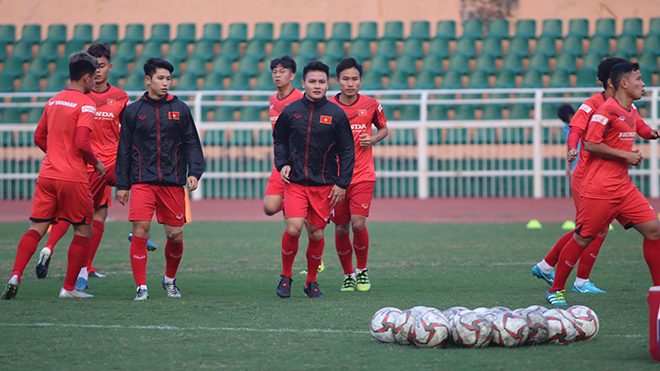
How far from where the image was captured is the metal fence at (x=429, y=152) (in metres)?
18.8

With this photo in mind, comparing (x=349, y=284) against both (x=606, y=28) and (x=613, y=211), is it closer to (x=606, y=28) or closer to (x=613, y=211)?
(x=613, y=211)

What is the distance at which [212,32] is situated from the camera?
2269 centimetres

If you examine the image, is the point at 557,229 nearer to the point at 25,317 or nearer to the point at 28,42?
the point at 25,317

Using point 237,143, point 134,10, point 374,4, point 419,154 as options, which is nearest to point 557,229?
point 419,154

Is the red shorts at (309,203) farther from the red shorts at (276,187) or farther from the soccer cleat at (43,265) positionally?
the soccer cleat at (43,265)

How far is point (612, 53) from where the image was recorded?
20.9m

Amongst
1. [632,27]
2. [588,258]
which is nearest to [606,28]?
[632,27]

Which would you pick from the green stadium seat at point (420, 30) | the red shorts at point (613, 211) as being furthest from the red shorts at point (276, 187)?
the green stadium seat at point (420, 30)

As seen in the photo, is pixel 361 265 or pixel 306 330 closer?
pixel 306 330

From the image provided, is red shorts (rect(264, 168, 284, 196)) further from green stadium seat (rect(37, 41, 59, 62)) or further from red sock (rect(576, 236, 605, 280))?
green stadium seat (rect(37, 41, 59, 62))

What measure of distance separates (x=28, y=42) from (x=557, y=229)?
15.9 meters

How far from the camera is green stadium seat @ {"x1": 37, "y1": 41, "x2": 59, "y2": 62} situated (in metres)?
22.6

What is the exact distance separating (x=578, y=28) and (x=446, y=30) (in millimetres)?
3297

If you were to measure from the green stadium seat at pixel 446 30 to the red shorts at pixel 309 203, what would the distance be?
49.6ft
